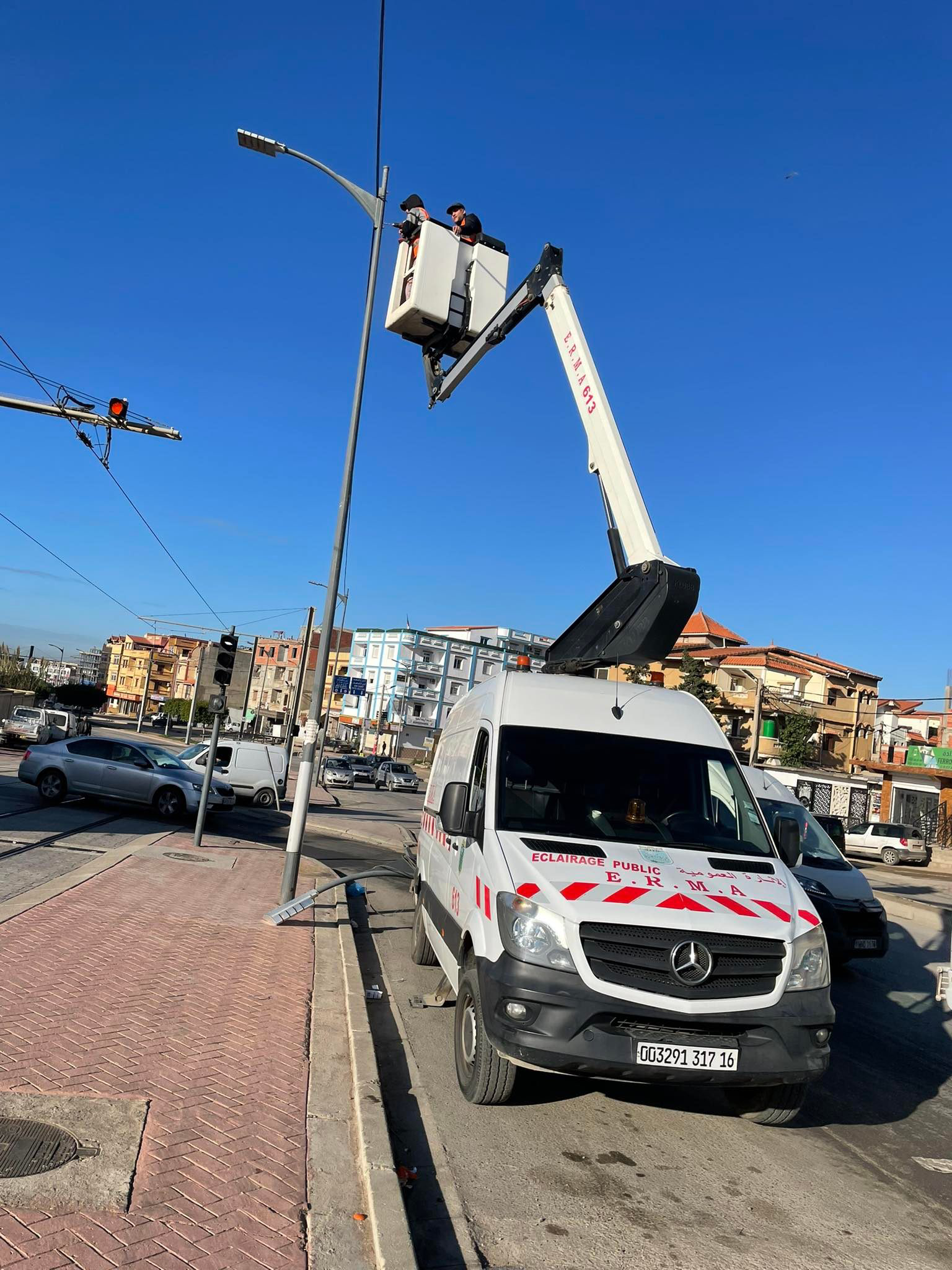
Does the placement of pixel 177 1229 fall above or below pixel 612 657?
below

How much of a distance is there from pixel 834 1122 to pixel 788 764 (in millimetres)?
53491

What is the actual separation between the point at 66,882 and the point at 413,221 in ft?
26.7

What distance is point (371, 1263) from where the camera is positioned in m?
3.33

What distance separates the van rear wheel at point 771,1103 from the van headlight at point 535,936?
149 centimetres

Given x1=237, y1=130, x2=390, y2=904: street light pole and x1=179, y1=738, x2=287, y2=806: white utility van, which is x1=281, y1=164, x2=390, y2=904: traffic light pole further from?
x1=179, y1=738, x2=287, y2=806: white utility van

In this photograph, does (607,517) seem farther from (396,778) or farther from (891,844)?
(396,778)

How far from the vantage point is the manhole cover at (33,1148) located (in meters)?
3.63

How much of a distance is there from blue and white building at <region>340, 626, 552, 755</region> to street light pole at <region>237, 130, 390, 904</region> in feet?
240

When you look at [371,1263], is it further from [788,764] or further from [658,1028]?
[788,764]

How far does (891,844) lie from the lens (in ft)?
120

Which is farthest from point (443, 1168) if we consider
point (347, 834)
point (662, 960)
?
→ point (347, 834)

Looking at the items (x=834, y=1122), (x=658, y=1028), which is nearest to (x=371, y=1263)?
(x=658, y=1028)

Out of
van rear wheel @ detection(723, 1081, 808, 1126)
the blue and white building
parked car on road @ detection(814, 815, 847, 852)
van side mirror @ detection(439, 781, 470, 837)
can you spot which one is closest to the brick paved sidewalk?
van side mirror @ detection(439, 781, 470, 837)

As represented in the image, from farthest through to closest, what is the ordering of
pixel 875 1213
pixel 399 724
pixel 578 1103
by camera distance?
pixel 399 724
pixel 578 1103
pixel 875 1213
